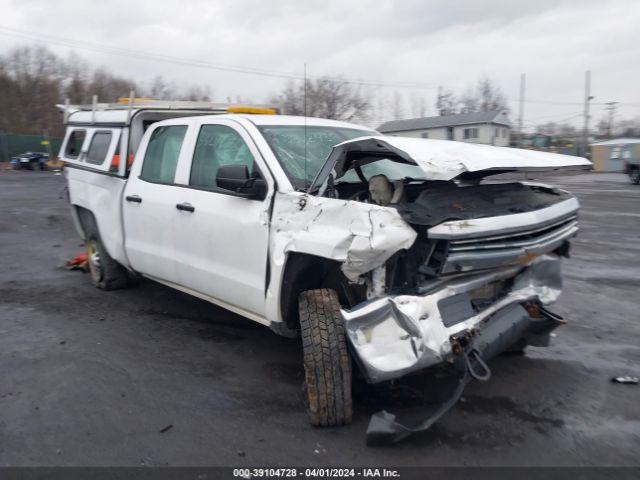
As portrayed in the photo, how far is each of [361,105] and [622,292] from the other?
75.9ft

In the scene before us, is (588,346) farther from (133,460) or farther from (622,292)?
(133,460)

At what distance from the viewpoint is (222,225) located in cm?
430

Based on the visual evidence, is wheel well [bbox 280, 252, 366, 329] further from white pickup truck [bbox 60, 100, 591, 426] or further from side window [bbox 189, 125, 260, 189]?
side window [bbox 189, 125, 260, 189]

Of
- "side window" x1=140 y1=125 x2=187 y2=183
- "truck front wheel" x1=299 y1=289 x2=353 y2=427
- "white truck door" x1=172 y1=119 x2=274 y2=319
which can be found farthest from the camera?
"side window" x1=140 y1=125 x2=187 y2=183

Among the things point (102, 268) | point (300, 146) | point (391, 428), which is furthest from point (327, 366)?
point (102, 268)

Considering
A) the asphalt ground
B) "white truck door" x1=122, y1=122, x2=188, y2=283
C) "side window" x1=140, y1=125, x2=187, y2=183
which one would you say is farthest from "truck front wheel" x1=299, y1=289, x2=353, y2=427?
"side window" x1=140, y1=125, x2=187, y2=183

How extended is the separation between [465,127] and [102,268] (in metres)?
53.9

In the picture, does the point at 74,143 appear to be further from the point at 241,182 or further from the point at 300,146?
the point at 241,182

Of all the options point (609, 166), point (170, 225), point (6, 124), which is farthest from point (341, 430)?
point (6, 124)

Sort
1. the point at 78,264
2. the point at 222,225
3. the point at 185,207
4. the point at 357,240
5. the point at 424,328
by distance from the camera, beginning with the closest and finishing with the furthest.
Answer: the point at 424,328 < the point at 357,240 < the point at 222,225 < the point at 185,207 < the point at 78,264

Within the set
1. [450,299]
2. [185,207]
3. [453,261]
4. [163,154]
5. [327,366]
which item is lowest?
[327,366]

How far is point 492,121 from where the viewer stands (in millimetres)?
53562

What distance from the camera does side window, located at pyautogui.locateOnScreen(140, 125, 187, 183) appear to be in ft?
16.9

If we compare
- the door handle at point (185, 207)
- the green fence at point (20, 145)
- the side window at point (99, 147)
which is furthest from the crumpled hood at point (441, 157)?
the green fence at point (20, 145)
